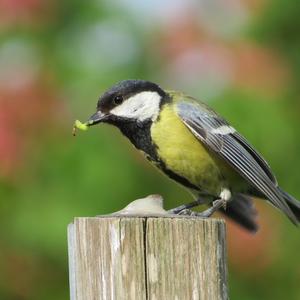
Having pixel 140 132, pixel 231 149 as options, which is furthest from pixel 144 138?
pixel 231 149

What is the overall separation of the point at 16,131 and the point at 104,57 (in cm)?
76

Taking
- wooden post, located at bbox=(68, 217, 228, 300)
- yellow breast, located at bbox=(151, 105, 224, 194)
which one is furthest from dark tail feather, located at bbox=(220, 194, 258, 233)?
wooden post, located at bbox=(68, 217, 228, 300)

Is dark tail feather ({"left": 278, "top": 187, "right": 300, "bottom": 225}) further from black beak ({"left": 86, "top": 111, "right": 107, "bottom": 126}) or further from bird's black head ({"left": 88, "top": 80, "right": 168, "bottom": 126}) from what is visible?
black beak ({"left": 86, "top": 111, "right": 107, "bottom": 126})

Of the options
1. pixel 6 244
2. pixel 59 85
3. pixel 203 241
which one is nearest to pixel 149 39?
pixel 59 85

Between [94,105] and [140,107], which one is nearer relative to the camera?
[140,107]

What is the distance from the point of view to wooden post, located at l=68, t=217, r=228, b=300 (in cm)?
Result: 215

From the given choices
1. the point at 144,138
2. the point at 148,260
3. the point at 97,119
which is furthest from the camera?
the point at 144,138

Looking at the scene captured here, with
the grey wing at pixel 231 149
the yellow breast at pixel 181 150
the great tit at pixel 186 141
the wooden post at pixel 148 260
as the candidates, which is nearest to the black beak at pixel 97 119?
the great tit at pixel 186 141

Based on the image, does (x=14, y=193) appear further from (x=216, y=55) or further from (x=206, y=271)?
(x=206, y=271)

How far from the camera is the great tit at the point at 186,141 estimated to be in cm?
355

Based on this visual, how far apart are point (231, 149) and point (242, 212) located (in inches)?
16.2

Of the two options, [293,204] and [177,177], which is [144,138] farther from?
[293,204]

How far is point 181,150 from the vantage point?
357 cm

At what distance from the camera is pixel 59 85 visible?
4.70m
